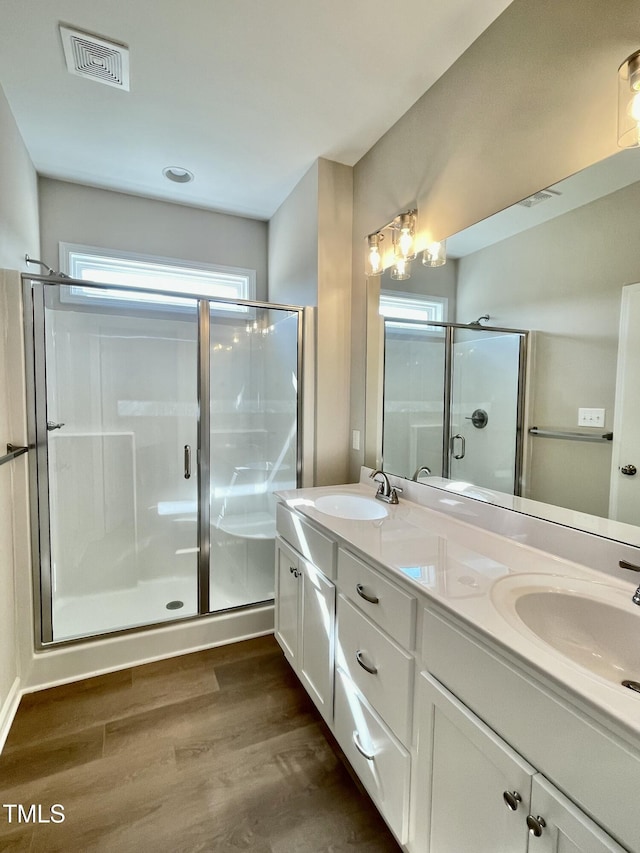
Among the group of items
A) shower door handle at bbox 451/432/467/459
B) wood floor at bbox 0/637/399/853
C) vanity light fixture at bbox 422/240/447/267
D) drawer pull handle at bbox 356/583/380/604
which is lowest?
wood floor at bbox 0/637/399/853

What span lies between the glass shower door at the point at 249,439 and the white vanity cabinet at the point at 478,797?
60.3 inches

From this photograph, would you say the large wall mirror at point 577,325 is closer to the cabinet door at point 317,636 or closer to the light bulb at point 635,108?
the light bulb at point 635,108

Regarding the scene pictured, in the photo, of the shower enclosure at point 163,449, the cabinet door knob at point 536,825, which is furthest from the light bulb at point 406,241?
the cabinet door knob at point 536,825

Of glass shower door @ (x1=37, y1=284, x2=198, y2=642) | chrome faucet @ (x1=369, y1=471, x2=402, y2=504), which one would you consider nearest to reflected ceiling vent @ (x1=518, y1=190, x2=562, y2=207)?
chrome faucet @ (x1=369, y1=471, x2=402, y2=504)

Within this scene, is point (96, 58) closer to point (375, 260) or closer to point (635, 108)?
point (375, 260)

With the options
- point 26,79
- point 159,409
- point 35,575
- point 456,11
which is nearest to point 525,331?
point 456,11

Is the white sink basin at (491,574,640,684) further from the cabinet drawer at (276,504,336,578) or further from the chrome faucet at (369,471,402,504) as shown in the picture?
the chrome faucet at (369,471,402,504)

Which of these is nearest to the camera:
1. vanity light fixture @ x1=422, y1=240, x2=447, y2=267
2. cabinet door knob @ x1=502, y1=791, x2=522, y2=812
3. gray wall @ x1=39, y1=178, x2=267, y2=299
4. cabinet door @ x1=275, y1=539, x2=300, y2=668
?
cabinet door knob @ x1=502, y1=791, x2=522, y2=812

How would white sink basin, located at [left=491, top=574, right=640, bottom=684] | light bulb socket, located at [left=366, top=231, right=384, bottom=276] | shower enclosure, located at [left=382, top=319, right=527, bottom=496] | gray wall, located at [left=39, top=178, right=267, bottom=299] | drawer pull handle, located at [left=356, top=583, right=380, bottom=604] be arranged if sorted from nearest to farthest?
white sink basin, located at [left=491, top=574, right=640, bottom=684] < drawer pull handle, located at [left=356, top=583, right=380, bottom=604] < shower enclosure, located at [left=382, top=319, right=527, bottom=496] < light bulb socket, located at [left=366, top=231, right=384, bottom=276] < gray wall, located at [left=39, top=178, right=267, bottom=299]

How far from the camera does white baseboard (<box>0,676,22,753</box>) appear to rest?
1.56m

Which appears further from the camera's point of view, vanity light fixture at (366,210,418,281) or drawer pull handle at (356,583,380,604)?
vanity light fixture at (366,210,418,281)

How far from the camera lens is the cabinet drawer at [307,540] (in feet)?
4.83

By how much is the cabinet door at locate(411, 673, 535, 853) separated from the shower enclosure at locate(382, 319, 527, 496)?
772 millimetres

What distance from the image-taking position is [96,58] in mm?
1534
